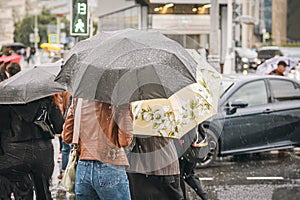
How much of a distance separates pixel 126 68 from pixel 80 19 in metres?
9.50

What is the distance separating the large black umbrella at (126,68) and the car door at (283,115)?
21.6 feet

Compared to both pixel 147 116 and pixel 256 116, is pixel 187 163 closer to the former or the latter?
pixel 147 116

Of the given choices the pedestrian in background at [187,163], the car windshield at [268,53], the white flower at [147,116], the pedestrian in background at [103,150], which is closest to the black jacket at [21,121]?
the white flower at [147,116]

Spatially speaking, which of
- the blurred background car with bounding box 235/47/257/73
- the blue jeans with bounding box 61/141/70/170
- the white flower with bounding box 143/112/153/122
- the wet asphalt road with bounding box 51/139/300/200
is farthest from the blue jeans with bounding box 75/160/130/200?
the blurred background car with bounding box 235/47/257/73

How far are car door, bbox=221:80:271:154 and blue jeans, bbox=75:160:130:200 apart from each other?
6.70m

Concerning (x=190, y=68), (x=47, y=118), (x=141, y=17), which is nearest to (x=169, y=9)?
(x=141, y=17)

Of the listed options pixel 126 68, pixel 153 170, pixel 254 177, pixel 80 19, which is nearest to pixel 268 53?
pixel 80 19

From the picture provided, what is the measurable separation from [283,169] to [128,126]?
22.6 feet

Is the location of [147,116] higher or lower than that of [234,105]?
higher

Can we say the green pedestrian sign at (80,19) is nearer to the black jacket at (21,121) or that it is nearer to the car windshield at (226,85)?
the car windshield at (226,85)

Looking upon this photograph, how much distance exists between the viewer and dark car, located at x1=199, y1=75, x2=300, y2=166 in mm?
11781

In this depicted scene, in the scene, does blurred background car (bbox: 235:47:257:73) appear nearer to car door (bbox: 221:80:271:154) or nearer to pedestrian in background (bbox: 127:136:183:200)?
car door (bbox: 221:80:271:154)

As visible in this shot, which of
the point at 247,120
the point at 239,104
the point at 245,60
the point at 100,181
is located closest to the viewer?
the point at 100,181

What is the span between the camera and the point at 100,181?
5090 millimetres
